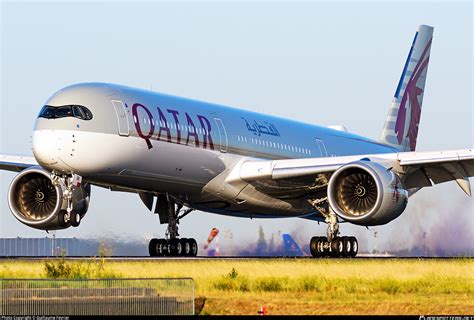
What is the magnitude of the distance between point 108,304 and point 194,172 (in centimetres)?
1579

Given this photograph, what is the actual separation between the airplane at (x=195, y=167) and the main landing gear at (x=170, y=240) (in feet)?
0.12

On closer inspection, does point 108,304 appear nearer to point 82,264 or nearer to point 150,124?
point 82,264

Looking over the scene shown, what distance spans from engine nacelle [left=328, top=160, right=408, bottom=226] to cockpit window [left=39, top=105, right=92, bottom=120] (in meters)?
8.14

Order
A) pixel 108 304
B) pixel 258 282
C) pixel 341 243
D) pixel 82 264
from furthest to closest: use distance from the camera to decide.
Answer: pixel 341 243, pixel 82 264, pixel 258 282, pixel 108 304

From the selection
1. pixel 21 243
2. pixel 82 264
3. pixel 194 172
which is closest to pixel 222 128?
pixel 194 172

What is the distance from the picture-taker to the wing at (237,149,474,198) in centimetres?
3847

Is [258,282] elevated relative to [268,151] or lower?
lower

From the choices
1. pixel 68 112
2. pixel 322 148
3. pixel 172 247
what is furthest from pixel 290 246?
pixel 68 112

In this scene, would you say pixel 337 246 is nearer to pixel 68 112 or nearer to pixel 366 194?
pixel 366 194

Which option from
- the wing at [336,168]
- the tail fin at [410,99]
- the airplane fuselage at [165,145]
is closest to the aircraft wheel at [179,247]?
the airplane fuselage at [165,145]

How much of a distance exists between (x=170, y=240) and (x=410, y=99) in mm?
15892

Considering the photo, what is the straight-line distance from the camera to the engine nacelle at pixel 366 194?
36750 millimetres

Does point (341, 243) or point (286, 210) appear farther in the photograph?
point (286, 210)

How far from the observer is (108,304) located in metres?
23.2
